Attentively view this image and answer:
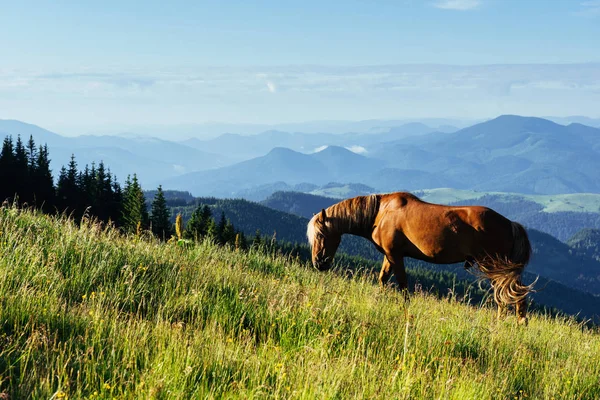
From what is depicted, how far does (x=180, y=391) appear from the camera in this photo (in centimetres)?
380

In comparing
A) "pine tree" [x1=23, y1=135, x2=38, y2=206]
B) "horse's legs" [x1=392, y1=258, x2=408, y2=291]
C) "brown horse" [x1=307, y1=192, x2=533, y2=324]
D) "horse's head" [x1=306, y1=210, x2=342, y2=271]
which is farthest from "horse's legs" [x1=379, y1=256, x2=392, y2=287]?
"pine tree" [x1=23, y1=135, x2=38, y2=206]

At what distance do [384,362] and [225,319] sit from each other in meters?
1.79

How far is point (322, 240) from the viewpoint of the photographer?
11.2 meters

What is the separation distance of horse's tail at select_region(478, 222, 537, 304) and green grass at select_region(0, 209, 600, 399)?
3.06 ft

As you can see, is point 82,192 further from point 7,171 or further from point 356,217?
point 356,217

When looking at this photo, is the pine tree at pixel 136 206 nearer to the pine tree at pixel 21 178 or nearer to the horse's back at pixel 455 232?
the pine tree at pixel 21 178

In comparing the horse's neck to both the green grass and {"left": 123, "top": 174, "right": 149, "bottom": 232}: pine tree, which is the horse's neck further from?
{"left": 123, "top": 174, "right": 149, "bottom": 232}: pine tree

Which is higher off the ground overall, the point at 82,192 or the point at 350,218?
the point at 350,218

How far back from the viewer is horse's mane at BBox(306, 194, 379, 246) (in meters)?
10.8

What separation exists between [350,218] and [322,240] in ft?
2.52

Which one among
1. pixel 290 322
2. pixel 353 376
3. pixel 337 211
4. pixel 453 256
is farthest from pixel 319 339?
pixel 337 211

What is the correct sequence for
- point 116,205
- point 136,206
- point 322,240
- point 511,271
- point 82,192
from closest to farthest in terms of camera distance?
point 511,271
point 322,240
point 136,206
point 82,192
point 116,205

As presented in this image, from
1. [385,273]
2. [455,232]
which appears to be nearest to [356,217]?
[385,273]

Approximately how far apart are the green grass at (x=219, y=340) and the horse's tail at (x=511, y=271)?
933 millimetres
